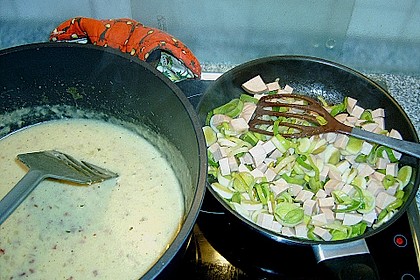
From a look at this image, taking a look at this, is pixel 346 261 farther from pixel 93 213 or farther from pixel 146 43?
pixel 146 43

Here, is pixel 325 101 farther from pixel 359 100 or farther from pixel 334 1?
pixel 334 1

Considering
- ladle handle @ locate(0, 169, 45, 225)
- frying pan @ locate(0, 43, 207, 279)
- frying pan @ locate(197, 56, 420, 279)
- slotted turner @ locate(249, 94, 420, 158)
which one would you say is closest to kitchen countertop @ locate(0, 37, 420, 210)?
frying pan @ locate(197, 56, 420, 279)

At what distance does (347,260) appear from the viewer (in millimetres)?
859

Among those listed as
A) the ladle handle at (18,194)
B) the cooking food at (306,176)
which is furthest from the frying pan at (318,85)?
the ladle handle at (18,194)

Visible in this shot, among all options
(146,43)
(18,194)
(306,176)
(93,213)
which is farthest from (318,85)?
(18,194)

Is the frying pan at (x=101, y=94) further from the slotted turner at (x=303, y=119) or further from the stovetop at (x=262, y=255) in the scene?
the slotted turner at (x=303, y=119)

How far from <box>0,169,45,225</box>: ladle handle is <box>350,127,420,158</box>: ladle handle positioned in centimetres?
57

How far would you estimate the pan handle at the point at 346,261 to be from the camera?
33.4 inches

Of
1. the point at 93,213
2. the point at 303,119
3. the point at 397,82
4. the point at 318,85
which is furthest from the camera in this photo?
the point at 397,82

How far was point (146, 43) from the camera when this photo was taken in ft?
3.67

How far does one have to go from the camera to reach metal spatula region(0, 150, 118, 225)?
80 centimetres

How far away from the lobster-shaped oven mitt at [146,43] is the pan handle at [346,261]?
0.48 metres

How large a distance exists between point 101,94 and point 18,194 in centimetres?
29

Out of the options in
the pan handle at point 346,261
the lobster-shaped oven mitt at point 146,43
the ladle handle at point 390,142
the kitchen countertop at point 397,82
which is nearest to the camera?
the pan handle at point 346,261
